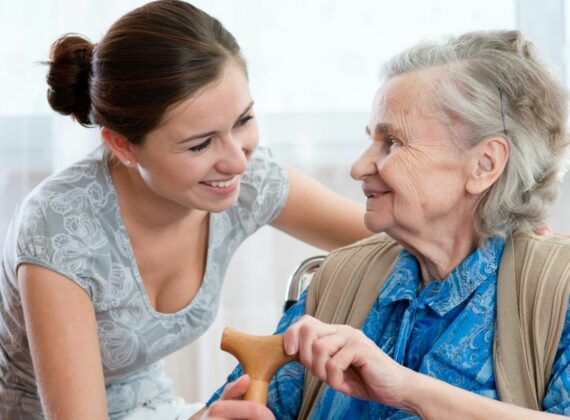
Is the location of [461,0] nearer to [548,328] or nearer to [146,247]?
[146,247]

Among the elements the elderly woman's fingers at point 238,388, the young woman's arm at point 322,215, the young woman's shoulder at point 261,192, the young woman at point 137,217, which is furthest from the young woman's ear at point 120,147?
the elderly woman's fingers at point 238,388

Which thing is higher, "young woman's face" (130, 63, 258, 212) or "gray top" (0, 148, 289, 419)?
"young woman's face" (130, 63, 258, 212)

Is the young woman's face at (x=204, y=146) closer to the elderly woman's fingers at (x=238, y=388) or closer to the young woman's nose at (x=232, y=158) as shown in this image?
the young woman's nose at (x=232, y=158)

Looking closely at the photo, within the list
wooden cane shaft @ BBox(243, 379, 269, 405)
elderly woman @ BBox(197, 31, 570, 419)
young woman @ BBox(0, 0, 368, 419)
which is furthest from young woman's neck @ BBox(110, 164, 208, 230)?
wooden cane shaft @ BBox(243, 379, 269, 405)

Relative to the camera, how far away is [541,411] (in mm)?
1310

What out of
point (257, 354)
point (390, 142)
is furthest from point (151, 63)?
point (257, 354)

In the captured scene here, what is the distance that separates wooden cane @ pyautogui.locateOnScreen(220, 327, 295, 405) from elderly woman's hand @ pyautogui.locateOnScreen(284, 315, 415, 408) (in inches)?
1.2

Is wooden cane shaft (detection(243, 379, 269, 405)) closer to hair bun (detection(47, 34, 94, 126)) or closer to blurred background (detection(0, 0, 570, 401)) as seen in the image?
hair bun (detection(47, 34, 94, 126))

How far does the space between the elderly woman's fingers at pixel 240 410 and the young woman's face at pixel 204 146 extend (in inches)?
18.5

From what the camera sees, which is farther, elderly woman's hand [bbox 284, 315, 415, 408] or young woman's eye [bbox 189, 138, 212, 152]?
young woman's eye [bbox 189, 138, 212, 152]

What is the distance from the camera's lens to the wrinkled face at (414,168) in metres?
1.45

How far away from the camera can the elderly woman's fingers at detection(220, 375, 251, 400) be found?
1.35 metres

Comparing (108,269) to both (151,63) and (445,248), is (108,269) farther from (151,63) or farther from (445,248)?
(445,248)

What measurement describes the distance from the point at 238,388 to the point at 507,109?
0.61 metres
